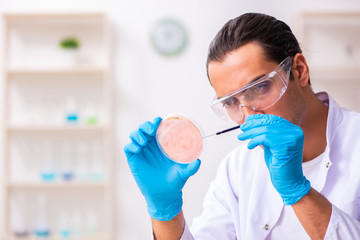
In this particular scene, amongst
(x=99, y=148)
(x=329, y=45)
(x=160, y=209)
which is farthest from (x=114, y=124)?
(x=160, y=209)

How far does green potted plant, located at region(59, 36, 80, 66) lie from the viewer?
3.28 metres

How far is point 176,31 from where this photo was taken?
3.45m

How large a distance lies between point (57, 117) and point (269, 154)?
2565mm

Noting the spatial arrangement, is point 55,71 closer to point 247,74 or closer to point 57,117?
point 57,117

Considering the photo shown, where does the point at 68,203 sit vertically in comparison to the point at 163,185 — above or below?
below

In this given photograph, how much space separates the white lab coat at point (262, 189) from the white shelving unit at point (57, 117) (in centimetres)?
183

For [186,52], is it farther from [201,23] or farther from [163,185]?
[163,185]

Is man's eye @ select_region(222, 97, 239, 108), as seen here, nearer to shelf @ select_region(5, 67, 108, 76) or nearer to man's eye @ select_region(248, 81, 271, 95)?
man's eye @ select_region(248, 81, 271, 95)

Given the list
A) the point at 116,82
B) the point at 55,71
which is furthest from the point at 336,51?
the point at 55,71

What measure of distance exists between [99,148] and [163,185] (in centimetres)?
221

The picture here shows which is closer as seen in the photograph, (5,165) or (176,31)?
(5,165)

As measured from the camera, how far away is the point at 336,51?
138 inches

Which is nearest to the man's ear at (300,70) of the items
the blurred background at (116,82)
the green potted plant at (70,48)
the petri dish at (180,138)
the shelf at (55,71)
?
the petri dish at (180,138)

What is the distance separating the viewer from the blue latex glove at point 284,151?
1.08 m
